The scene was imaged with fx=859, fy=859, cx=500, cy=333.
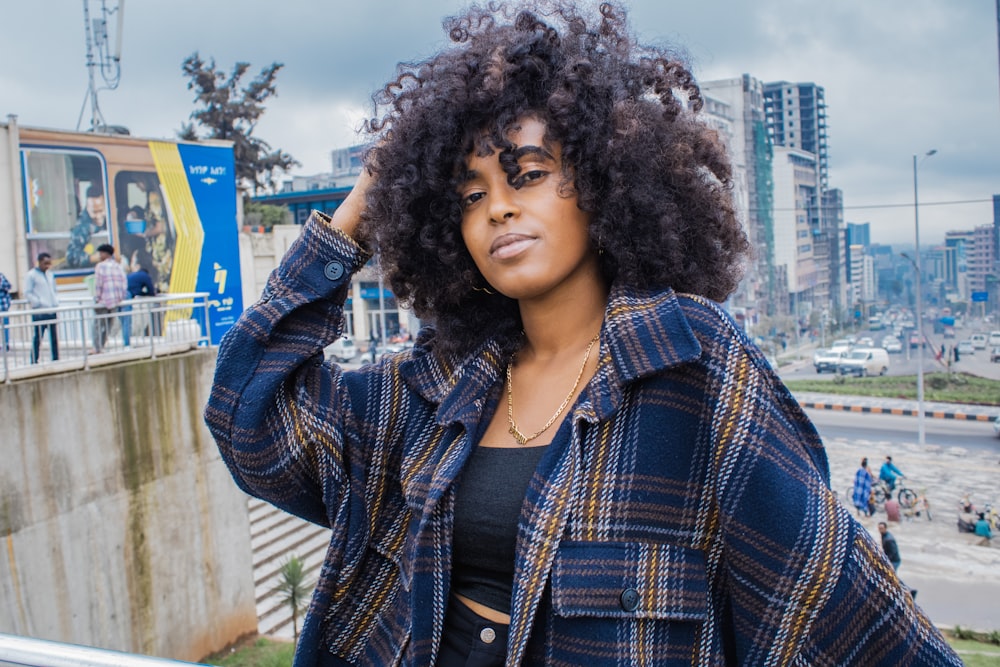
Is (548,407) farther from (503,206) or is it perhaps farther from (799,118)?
(799,118)

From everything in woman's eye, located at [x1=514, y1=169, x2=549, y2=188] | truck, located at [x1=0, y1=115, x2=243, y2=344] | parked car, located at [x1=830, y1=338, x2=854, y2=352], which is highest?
truck, located at [x1=0, y1=115, x2=243, y2=344]

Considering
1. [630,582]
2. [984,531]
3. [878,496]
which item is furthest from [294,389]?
[878,496]

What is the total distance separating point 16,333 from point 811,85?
96.0 feet

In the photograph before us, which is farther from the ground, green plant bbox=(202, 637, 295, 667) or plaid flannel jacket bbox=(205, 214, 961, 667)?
plaid flannel jacket bbox=(205, 214, 961, 667)

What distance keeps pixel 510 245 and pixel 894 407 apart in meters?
26.3

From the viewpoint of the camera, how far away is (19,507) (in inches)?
286

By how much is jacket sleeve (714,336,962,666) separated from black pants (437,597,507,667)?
0.39 m

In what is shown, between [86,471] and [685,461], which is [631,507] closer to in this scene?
[685,461]

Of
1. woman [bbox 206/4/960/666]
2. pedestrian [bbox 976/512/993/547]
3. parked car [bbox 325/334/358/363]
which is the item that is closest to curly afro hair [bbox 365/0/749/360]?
woman [bbox 206/4/960/666]

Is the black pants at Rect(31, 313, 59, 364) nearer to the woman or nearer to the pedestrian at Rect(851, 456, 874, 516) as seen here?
the woman

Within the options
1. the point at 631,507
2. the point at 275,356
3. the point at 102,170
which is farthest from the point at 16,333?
the point at 631,507

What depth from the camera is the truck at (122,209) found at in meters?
12.0

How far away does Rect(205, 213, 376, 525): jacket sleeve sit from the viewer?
5.36ft

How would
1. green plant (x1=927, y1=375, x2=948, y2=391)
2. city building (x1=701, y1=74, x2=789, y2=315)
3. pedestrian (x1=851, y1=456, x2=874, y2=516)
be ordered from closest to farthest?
pedestrian (x1=851, y1=456, x2=874, y2=516) → green plant (x1=927, y1=375, x2=948, y2=391) → city building (x1=701, y1=74, x2=789, y2=315)
